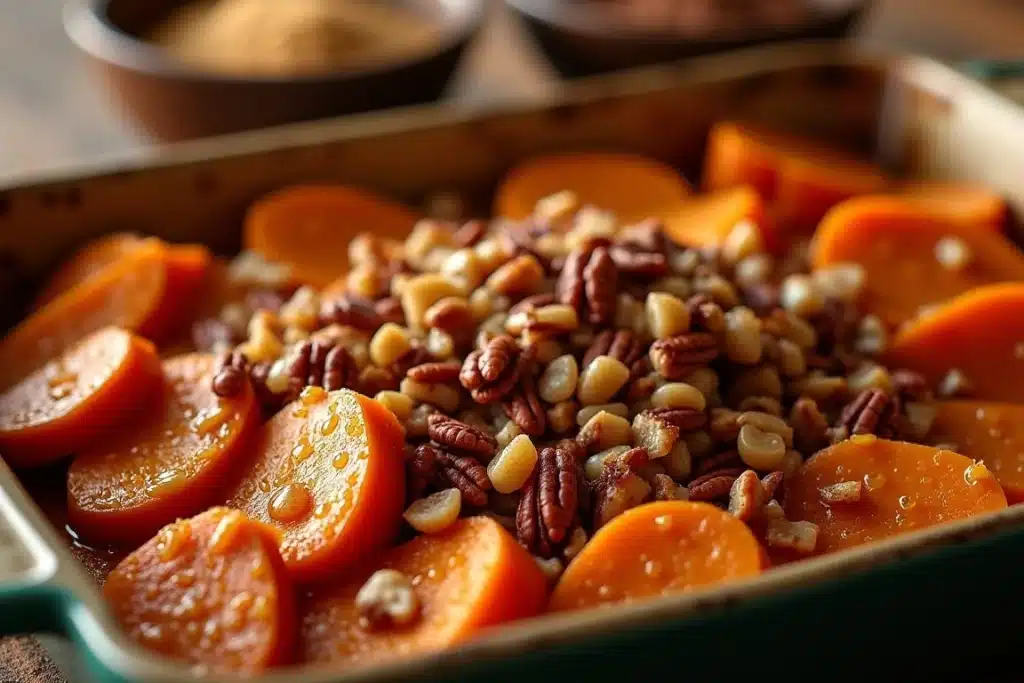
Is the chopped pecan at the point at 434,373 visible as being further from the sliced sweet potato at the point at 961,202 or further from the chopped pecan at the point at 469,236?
the sliced sweet potato at the point at 961,202

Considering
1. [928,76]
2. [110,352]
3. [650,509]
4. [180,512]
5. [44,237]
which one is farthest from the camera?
[928,76]

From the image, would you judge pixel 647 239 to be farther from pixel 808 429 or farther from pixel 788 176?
pixel 788 176

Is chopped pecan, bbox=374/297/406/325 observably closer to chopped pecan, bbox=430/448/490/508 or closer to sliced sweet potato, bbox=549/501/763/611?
chopped pecan, bbox=430/448/490/508

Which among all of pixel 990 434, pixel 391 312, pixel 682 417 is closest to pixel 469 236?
pixel 391 312

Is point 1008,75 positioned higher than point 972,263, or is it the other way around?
point 1008,75

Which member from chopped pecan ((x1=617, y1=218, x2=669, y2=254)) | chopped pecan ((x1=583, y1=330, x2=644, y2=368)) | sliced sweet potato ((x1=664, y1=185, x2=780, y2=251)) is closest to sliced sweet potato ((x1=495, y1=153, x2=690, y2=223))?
sliced sweet potato ((x1=664, y1=185, x2=780, y2=251))

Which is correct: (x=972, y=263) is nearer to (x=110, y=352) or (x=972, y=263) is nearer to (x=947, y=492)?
(x=947, y=492)

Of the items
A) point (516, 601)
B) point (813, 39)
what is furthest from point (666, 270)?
point (813, 39)
